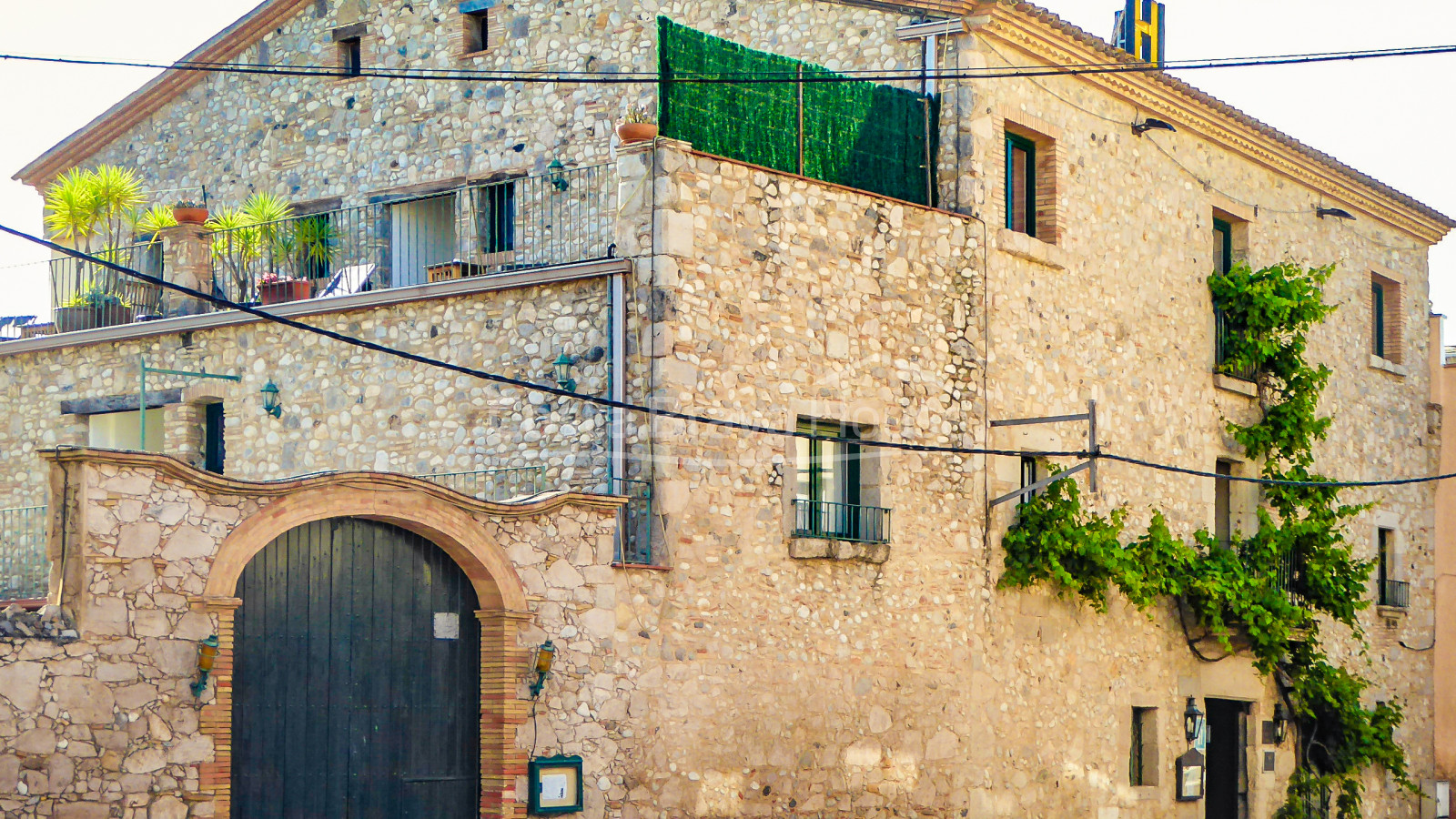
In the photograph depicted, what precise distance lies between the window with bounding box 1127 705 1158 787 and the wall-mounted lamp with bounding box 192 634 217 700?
10.6m

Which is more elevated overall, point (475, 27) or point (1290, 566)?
point (475, 27)

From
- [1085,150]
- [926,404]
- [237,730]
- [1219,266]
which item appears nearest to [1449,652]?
[1219,266]

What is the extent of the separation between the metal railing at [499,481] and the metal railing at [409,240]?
2.39 metres

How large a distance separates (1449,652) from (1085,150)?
10.6m

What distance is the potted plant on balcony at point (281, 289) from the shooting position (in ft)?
57.8

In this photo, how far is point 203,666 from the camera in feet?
37.8

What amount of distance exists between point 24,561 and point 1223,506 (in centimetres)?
1292

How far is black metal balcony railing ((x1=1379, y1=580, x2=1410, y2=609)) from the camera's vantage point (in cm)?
2405

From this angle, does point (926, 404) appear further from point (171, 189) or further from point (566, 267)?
point (171, 189)

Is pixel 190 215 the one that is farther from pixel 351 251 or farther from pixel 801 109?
pixel 801 109

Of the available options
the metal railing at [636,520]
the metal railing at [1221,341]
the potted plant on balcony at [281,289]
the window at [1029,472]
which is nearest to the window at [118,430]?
the potted plant on balcony at [281,289]

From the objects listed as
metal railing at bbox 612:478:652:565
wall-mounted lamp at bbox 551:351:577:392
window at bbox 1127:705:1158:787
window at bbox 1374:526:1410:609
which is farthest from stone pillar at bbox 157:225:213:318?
window at bbox 1374:526:1410:609

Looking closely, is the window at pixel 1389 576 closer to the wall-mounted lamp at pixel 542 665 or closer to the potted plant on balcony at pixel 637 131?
the potted plant on balcony at pixel 637 131

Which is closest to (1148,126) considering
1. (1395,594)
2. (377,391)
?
(1395,594)
